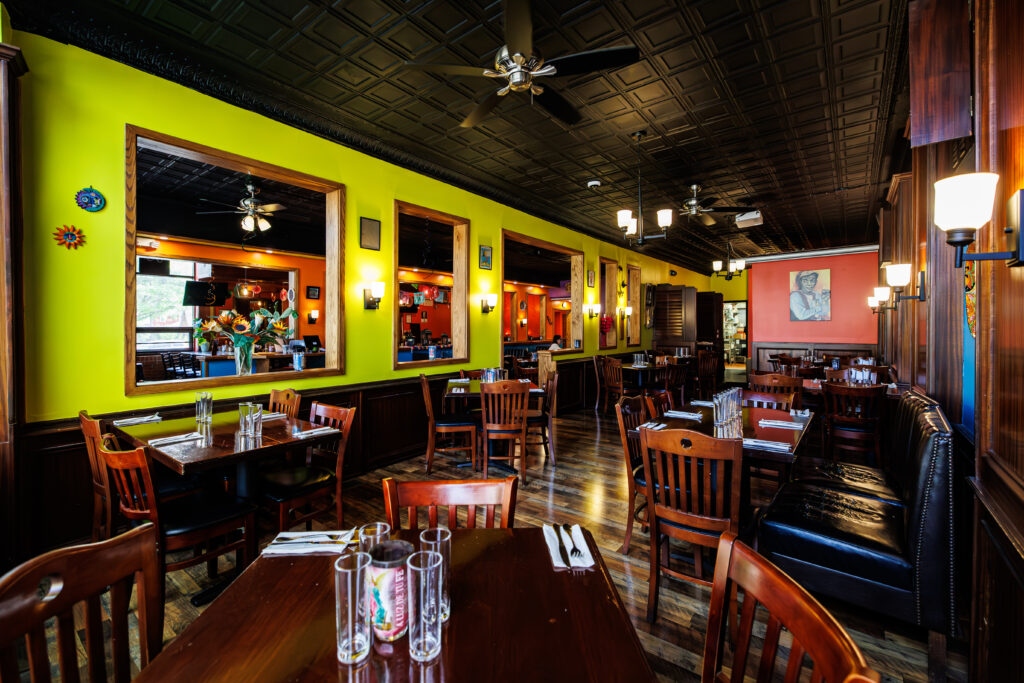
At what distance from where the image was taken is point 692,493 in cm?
217

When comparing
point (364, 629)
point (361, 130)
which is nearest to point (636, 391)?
point (361, 130)

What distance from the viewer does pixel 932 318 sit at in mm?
3670

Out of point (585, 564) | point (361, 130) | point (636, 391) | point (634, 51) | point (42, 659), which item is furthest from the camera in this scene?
point (636, 391)

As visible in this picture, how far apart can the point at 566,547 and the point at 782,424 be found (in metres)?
2.34

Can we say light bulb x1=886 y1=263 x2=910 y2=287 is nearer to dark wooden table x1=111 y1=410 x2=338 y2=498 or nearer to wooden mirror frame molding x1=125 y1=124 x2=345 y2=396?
dark wooden table x1=111 y1=410 x2=338 y2=498

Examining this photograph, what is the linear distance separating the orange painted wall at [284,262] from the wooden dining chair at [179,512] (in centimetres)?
728

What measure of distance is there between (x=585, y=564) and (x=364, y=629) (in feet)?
1.99

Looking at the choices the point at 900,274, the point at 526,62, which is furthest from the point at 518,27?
the point at 900,274

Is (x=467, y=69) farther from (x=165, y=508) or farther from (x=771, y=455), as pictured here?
(x=165, y=508)

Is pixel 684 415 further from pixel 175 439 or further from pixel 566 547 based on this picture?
pixel 175 439

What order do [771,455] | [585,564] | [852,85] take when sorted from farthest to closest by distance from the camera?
[852,85] < [771,455] < [585,564]

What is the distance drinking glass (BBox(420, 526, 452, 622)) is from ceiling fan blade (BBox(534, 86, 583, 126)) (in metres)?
2.90

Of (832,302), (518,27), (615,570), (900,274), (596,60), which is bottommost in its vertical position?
(615,570)

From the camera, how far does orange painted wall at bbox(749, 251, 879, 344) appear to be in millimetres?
8438
